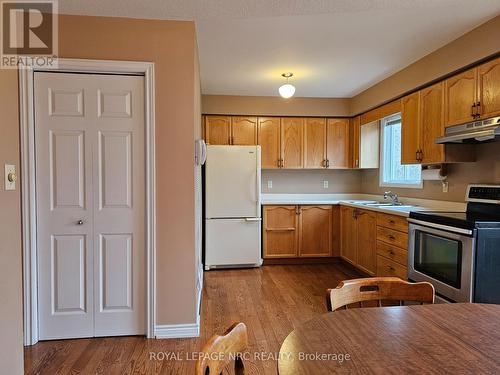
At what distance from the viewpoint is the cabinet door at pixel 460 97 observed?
2.59 meters

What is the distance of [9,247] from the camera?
61.3 inches

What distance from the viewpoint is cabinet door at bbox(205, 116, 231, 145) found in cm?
465

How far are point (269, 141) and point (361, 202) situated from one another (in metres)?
1.53

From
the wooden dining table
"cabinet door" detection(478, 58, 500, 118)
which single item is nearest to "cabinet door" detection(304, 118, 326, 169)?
A: "cabinet door" detection(478, 58, 500, 118)

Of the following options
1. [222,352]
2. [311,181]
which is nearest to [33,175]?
[222,352]

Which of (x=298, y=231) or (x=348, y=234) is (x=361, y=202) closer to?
(x=348, y=234)

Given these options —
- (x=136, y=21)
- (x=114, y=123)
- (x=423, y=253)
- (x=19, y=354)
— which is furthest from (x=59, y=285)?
(x=423, y=253)

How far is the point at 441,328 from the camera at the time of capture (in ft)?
3.36

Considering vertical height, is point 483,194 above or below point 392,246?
above

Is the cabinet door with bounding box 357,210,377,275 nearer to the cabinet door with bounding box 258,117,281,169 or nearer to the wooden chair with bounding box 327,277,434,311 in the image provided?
the cabinet door with bounding box 258,117,281,169

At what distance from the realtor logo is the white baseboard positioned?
2.05m

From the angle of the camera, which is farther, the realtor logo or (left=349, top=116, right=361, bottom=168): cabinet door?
(left=349, top=116, right=361, bottom=168): cabinet door

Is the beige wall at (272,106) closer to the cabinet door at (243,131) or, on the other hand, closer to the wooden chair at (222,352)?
the cabinet door at (243,131)

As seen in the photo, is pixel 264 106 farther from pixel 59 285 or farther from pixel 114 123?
pixel 59 285
